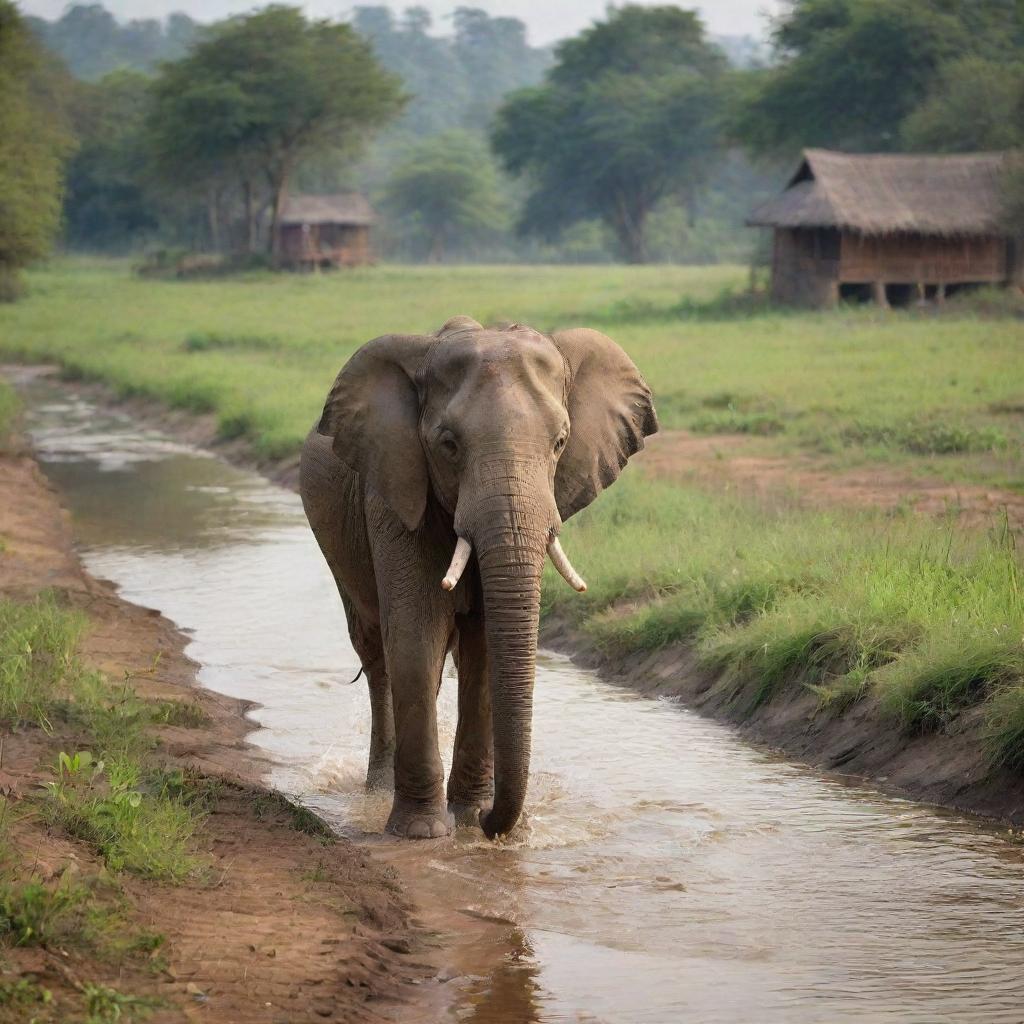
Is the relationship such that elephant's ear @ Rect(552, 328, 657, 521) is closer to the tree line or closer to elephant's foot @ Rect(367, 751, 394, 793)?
elephant's foot @ Rect(367, 751, 394, 793)

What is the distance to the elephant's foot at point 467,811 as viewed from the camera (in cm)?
688

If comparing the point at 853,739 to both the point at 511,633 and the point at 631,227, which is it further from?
the point at 631,227

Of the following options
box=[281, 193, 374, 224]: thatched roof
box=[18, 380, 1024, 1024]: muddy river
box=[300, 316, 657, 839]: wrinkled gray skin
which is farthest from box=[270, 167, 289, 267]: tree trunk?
box=[300, 316, 657, 839]: wrinkled gray skin

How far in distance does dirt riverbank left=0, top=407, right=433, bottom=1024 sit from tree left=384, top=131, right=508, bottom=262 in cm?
→ 8211

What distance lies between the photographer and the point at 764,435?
17.3 metres

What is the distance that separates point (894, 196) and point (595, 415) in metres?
30.4

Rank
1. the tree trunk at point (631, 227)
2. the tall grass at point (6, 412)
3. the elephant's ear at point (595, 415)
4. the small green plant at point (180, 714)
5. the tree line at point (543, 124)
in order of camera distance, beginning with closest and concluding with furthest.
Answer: the elephant's ear at point (595, 415), the small green plant at point (180, 714), the tall grass at point (6, 412), the tree line at point (543, 124), the tree trunk at point (631, 227)

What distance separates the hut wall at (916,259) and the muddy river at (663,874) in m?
26.9

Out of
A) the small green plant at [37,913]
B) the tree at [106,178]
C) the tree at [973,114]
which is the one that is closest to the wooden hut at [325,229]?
Result: the tree at [106,178]

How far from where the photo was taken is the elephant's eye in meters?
5.90

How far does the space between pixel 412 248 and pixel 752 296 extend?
56.5m

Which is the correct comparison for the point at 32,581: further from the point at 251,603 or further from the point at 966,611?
the point at 966,611

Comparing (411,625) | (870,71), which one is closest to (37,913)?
(411,625)

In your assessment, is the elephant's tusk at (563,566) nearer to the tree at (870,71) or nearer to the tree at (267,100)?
the tree at (870,71)
